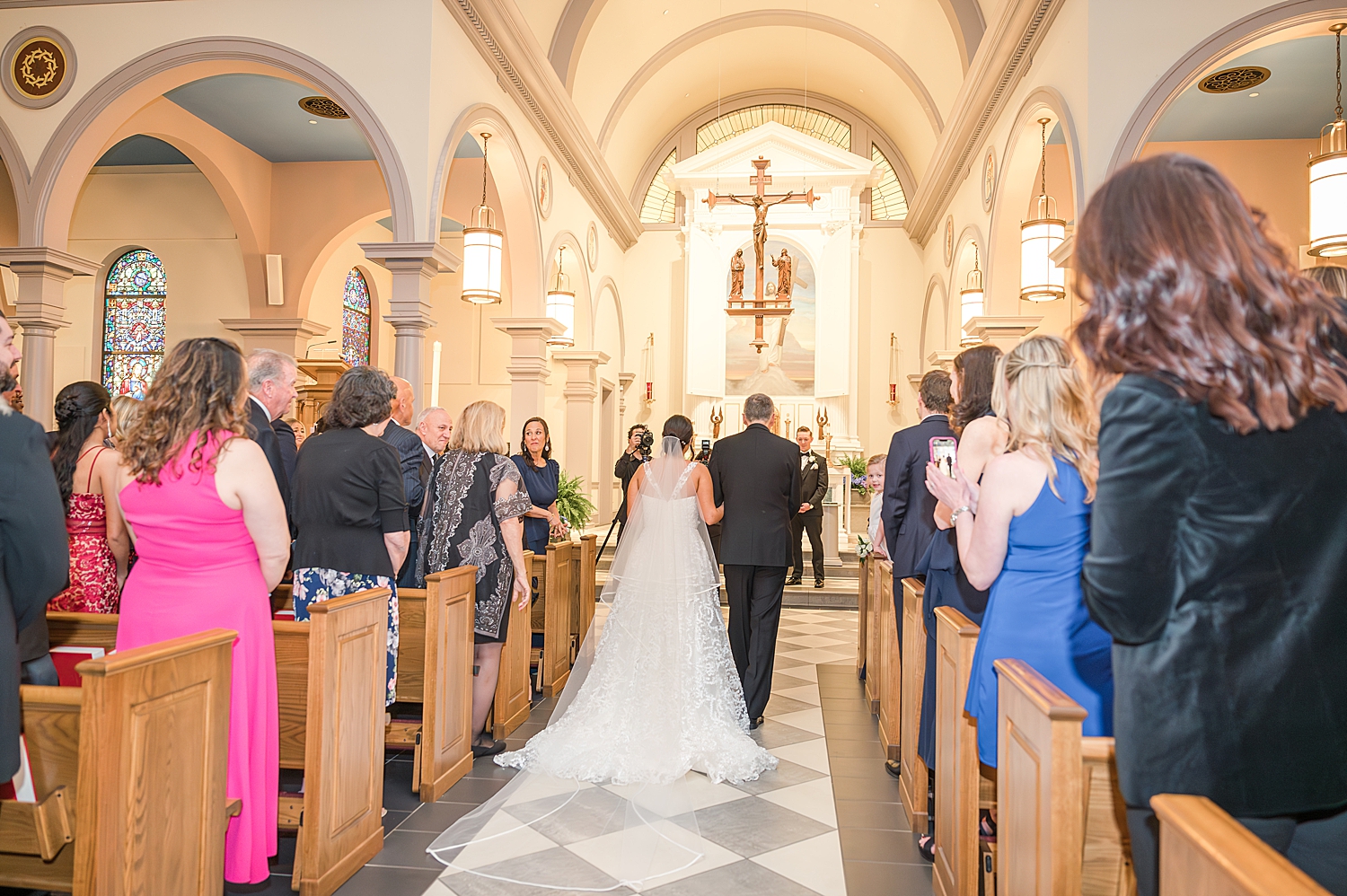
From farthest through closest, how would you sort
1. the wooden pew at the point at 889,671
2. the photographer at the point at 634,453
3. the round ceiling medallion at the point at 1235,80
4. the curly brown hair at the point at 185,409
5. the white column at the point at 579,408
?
the white column at the point at 579,408
the round ceiling medallion at the point at 1235,80
the photographer at the point at 634,453
the wooden pew at the point at 889,671
the curly brown hair at the point at 185,409

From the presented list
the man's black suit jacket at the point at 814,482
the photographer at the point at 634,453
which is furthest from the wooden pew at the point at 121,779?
the man's black suit jacket at the point at 814,482

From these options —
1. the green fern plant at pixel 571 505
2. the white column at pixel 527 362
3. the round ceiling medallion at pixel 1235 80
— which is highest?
the round ceiling medallion at pixel 1235 80

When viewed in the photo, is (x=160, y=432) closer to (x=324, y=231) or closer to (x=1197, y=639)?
(x=1197, y=639)

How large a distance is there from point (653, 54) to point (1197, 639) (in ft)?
42.1

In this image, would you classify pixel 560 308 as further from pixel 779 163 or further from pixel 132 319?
pixel 779 163

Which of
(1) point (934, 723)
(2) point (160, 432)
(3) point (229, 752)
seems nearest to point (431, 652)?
(3) point (229, 752)

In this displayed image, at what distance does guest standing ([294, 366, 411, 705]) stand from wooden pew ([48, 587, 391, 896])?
0.22 meters

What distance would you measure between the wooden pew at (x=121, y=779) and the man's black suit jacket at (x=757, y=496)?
9.66ft

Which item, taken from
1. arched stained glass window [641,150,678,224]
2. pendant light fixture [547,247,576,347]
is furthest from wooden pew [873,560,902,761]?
arched stained glass window [641,150,678,224]

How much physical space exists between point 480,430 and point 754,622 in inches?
73.7

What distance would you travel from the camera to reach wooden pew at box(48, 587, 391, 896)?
2.76m

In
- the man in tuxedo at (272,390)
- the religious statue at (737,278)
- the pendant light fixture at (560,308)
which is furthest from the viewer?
the religious statue at (737,278)

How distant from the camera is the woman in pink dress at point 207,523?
246 centimetres

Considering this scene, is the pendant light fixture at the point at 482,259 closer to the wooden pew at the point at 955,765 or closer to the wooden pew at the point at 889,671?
the wooden pew at the point at 889,671
